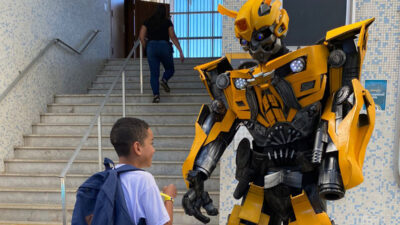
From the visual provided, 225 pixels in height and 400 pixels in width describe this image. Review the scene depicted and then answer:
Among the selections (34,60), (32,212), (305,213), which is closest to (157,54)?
(34,60)

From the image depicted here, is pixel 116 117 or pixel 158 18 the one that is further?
pixel 116 117

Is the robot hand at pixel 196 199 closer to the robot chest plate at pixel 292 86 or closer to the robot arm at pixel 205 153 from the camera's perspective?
the robot arm at pixel 205 153

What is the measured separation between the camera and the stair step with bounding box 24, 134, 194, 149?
359 cm

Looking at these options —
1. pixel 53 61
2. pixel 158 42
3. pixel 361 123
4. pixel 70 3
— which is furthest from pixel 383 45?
pixel 70 3

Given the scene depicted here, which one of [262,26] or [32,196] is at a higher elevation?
[262,26]

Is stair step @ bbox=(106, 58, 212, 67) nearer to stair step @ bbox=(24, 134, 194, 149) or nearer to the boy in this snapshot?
stair step @ bbox=(24, 134, 194, 149)

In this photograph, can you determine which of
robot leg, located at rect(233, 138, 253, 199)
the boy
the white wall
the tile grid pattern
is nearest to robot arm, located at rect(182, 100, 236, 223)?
robot leg, located at rect(233, 138, 253, 199)

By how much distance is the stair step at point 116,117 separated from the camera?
3.89 meters

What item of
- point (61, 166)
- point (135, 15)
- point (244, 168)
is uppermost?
point (135, 15)

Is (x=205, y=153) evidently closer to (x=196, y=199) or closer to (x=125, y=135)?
(x=196, y=199)

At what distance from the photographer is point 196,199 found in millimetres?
1480

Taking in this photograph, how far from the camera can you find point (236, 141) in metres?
2.37

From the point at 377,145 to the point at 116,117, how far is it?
2916 millimetres

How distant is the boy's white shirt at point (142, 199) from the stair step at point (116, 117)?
2.89 meters
